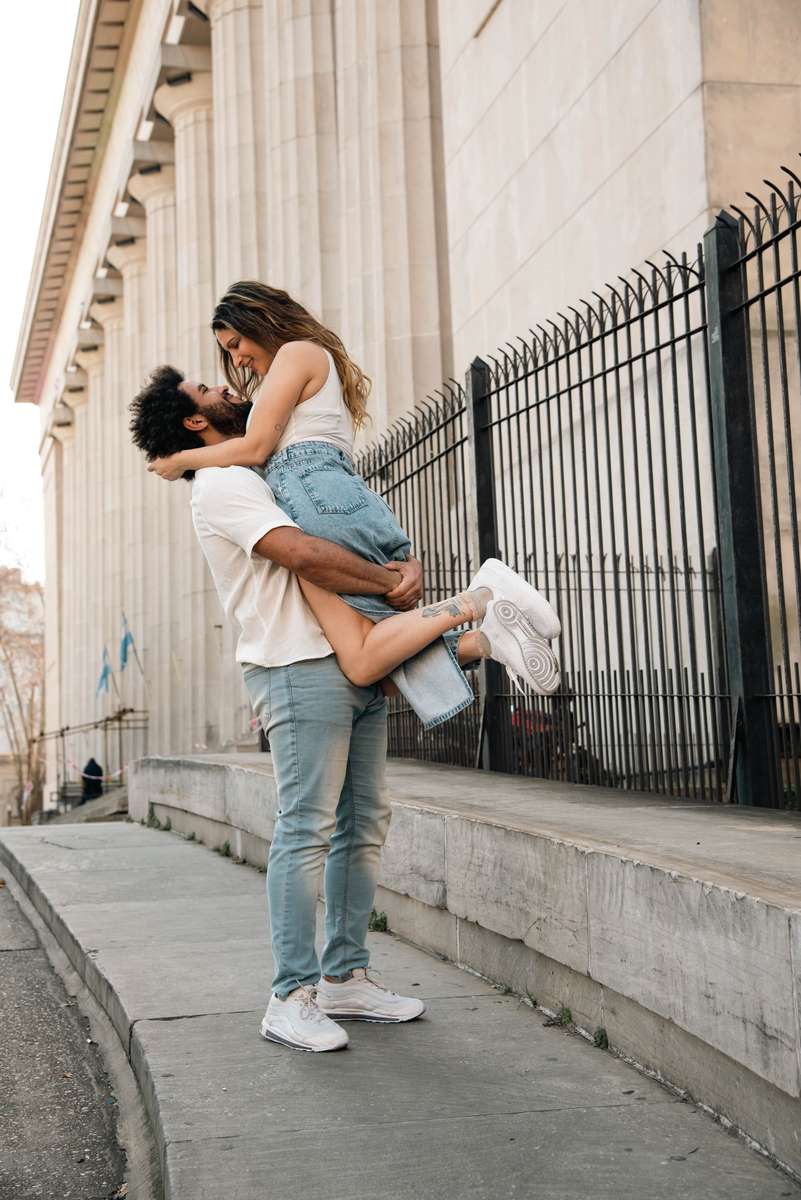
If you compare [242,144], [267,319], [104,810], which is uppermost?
[242,144]

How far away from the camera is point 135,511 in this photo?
3819 centimetres

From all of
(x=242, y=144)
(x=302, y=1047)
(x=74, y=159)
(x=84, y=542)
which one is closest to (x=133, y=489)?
(x=74, y=159)

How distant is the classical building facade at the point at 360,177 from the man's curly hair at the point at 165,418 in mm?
6263

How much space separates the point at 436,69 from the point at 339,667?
14972 mm

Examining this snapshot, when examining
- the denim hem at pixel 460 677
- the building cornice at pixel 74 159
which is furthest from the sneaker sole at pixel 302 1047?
the building cornice at pixel 74 159

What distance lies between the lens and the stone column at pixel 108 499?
41.9 metres

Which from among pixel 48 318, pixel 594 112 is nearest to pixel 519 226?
pixel 594 112

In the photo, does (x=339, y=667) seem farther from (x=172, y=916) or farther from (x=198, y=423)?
(x=172, y=916)

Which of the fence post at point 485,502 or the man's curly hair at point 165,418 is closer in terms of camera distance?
the man's curly hair at point 165,418

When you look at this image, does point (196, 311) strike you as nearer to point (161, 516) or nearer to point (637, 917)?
point (161, 516)

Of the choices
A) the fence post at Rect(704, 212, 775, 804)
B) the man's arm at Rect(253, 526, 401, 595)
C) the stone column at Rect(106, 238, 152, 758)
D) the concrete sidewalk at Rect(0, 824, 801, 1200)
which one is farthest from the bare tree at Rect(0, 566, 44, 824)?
the man's arm at Rect(253, 526, 401, 595)

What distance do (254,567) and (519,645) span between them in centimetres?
78

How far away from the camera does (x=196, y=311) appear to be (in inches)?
1121

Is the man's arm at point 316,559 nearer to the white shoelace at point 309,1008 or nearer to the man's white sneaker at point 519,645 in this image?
the man's white sneaker at point 519,645
